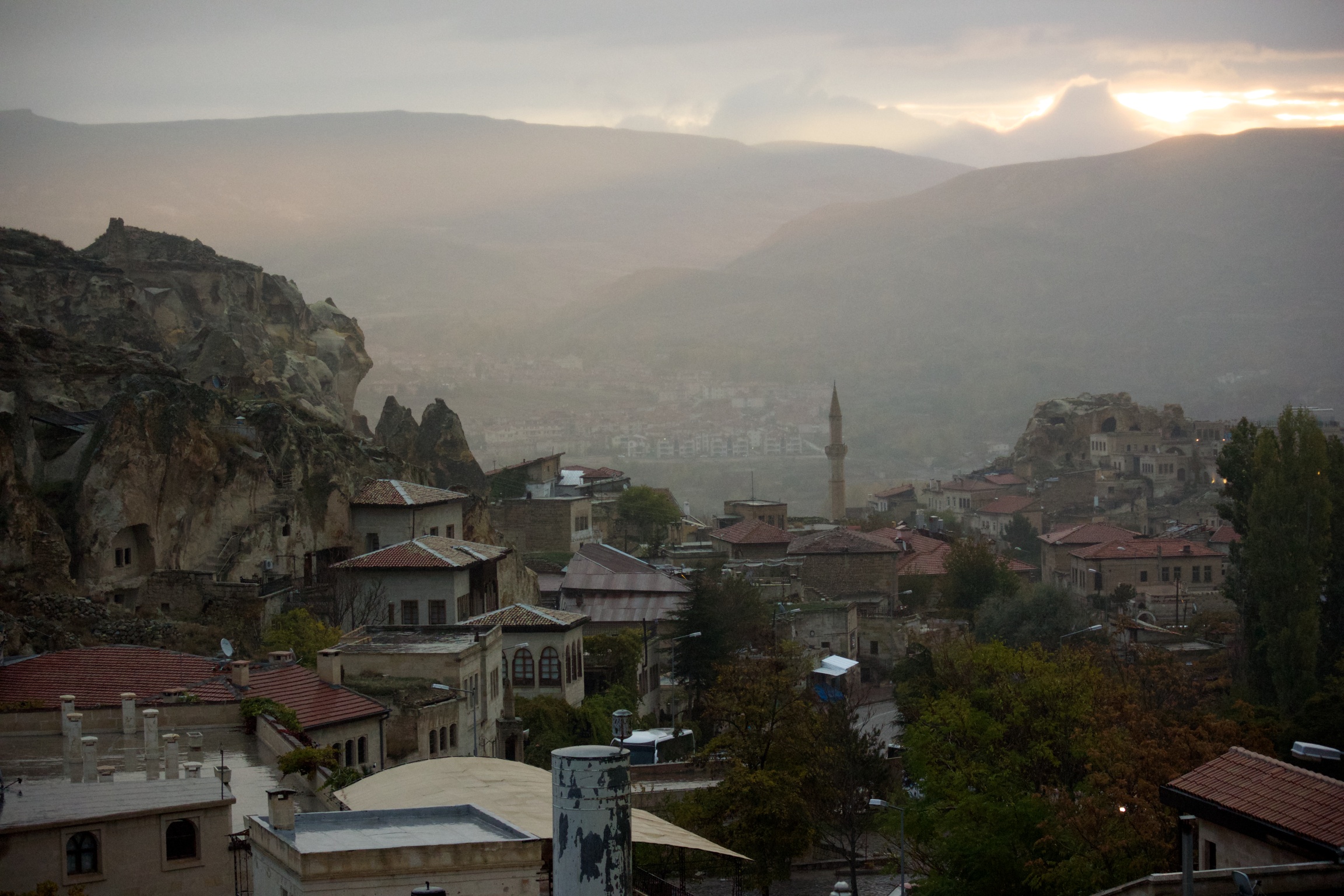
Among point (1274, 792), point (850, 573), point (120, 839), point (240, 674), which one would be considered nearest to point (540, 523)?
point (850, 573)

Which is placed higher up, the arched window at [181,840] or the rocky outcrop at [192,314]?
the rocky outcrop at [192,314]

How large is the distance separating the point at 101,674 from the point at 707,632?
25724 mm

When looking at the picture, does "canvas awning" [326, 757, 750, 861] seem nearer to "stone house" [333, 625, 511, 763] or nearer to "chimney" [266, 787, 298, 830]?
"chimney" [266, 787, 298, 830]

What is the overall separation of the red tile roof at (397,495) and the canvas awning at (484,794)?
28.8 meters

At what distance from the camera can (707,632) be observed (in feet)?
163

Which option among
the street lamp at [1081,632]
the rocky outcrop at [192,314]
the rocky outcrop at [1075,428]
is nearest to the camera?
the street lamp at [1081,632]

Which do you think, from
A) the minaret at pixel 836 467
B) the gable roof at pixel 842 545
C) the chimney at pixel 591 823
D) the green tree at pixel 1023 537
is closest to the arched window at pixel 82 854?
the chimney at pixel 591 823

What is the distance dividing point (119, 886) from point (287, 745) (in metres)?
5.48

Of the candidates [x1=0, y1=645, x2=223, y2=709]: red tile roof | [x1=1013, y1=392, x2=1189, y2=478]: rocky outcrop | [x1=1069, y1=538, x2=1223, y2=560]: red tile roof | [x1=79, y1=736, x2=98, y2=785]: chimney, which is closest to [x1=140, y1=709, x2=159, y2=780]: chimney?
[x1=79, y1=736, x2=98, y2=785]: chimney

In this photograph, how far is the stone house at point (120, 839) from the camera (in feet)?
56.3

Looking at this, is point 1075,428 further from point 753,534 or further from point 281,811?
point 281,811

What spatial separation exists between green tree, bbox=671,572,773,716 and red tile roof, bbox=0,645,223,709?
2097cm

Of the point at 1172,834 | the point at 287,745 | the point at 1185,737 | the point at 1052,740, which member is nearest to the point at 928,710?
the point at 1052,740

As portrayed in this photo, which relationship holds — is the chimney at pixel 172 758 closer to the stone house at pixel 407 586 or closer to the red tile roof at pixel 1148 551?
A: the stone house at pixel 407 586
